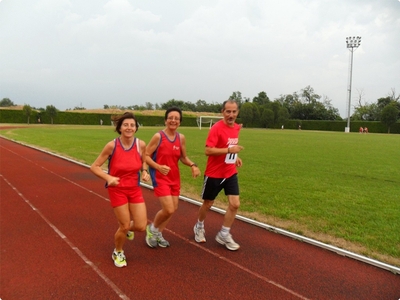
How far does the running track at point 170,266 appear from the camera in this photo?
127 inches

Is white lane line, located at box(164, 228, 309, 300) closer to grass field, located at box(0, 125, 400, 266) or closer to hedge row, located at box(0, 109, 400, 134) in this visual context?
grass field, located at box(0, 125, 400, 266)

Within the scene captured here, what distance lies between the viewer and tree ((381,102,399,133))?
5559 centimetres

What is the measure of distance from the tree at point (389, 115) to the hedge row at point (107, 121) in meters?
1.47

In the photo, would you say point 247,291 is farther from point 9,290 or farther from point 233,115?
point 9,290

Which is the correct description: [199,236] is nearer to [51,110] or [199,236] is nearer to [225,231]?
[225,231]

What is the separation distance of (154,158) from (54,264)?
1.76 meters

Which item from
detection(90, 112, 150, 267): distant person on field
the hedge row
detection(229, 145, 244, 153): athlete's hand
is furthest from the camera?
the hedge row

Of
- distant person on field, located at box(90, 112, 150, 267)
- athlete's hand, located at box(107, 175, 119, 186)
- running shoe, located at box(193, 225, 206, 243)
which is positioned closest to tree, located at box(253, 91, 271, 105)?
running shoe, located at box(193, 225, 206, 243)

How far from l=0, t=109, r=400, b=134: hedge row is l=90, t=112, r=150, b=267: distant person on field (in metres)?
60.1

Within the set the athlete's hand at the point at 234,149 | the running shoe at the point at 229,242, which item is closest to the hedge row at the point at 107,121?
the running shoe at the point at 229,242

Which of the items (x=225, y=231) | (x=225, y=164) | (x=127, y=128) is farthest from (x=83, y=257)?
(x=225, y=164)

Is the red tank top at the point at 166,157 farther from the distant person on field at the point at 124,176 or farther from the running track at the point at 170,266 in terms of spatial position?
the running track at the point at 170,266

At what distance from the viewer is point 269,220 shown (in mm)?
5543

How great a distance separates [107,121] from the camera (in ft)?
218
